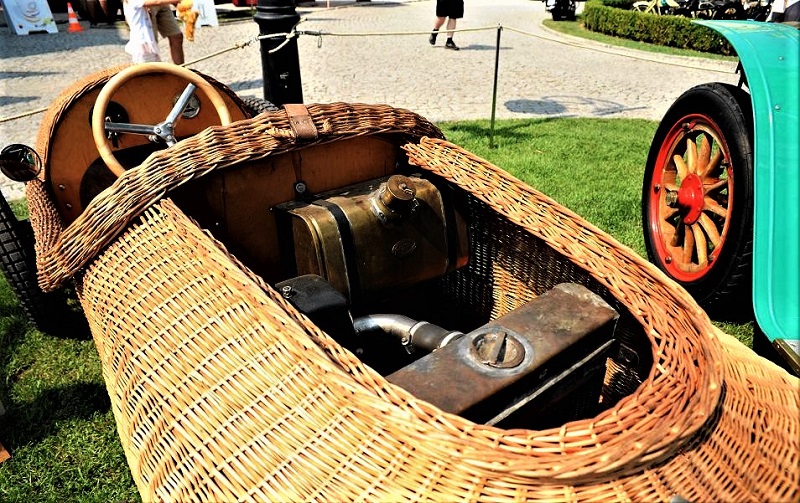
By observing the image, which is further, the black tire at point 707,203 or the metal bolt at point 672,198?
the metal bolt at point 672,198

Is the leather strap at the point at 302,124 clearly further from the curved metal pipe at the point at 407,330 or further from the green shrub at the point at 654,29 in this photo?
the green shrub at the point at 654,29

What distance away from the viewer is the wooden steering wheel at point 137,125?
A: 6.44 ft

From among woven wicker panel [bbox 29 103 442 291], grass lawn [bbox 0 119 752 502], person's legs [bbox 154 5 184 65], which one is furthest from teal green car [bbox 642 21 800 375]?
person's legs [bbox 154 5 184 65]

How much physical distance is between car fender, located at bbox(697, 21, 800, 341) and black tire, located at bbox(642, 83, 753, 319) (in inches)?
11.9

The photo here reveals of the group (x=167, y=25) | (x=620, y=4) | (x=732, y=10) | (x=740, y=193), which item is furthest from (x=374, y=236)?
(x=620, y=4)

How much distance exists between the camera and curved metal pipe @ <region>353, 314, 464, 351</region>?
169 centimetres

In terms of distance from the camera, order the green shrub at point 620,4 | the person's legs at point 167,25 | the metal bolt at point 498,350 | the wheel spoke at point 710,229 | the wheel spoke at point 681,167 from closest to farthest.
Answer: the metal bolt at point 498,350
the wheel spoke at point 710,229
the wheel spoke at point 681,167
the person's legs at point 167,25
the green shrub at point 620,4

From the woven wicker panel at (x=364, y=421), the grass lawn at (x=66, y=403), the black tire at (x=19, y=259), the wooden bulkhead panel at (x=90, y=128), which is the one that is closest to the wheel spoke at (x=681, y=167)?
the grass lawn at (x=66, y=403)

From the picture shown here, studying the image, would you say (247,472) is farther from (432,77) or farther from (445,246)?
(432,77)

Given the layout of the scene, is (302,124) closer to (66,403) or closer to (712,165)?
(66,403)

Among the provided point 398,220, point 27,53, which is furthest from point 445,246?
point 27,53

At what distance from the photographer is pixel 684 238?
2971mm

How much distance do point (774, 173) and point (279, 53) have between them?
3.14 meters

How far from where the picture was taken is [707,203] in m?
2.76
